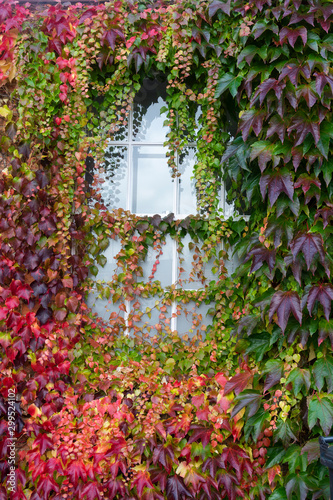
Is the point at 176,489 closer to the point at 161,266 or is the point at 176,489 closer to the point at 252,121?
the point at 161,266

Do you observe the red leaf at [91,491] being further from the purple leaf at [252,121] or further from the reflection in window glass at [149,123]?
the reflection in window glass at [149,123]

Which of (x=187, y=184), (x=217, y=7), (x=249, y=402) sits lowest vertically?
(x=249, y=402)

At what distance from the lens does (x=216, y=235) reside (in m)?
2.97

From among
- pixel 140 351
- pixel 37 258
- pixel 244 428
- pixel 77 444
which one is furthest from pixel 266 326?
pixel 37 258

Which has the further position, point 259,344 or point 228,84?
point 228,84

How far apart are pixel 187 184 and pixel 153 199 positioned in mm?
273

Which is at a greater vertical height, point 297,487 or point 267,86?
point 267,86

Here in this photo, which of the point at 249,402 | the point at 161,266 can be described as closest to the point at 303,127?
the point at 161,266

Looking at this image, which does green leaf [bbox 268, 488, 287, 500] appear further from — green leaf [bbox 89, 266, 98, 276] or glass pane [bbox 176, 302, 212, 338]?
green leaf [bbox 89, 266, 98, 276]

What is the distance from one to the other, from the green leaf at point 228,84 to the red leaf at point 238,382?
1702 mm

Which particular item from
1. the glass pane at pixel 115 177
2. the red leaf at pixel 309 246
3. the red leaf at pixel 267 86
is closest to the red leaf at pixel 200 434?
the red leaf at pixel 309 246

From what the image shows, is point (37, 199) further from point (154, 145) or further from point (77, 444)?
point (77, 444)

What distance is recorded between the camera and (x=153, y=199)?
3180mm

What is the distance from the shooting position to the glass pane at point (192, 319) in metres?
3.02
